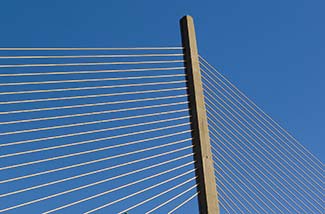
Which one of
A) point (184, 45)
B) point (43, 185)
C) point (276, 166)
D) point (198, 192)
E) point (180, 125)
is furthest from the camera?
point (276, 166)

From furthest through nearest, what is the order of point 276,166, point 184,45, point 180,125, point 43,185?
point 276,166 < point 184,45 < point 180,125 < point 43,185

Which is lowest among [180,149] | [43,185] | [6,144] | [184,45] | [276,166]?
[43,185]

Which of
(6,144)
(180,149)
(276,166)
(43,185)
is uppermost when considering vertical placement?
(276,166)

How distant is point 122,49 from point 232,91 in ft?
4.54

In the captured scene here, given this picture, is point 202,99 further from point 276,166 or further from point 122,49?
point 276,166

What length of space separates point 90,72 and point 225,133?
1448 mm

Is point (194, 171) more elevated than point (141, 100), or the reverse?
point (141, 100)

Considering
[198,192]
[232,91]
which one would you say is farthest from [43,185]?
[232,91]

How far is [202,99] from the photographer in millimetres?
4707

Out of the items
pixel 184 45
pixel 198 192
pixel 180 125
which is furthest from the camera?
pixel 184 45

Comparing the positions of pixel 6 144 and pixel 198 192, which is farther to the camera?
pixel 198 192

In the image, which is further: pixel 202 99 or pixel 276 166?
pixel 276 166

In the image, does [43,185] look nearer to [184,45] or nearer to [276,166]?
[184,45]

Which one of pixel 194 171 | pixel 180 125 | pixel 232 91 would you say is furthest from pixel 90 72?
pixel 232 91
